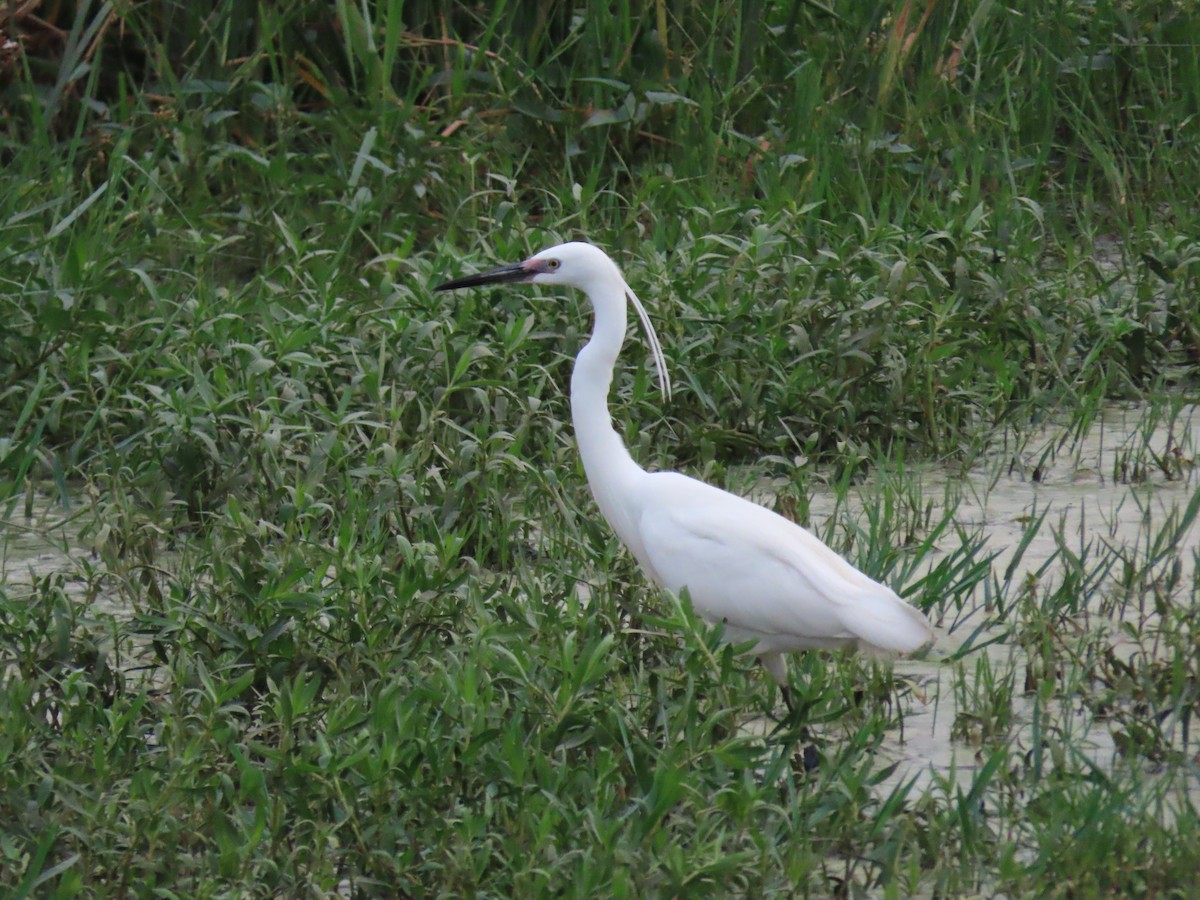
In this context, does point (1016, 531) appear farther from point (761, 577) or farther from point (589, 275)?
point (589, 275)

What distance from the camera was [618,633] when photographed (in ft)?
10.7

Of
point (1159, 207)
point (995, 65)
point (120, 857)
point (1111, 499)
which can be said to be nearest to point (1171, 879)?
point (120, 857)

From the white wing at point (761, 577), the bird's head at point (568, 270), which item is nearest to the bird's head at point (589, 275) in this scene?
the bird's head at point (568, 270)

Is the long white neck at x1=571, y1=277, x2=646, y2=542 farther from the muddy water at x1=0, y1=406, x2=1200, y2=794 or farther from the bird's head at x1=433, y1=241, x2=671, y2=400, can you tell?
the muddy water at x1=0, y1=406, x2=1200, y2=794

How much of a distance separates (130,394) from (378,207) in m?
1.43

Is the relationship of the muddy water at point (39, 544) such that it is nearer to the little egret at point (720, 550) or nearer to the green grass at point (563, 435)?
the green grass at point (563, 435)

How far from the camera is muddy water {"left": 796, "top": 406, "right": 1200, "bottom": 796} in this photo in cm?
318

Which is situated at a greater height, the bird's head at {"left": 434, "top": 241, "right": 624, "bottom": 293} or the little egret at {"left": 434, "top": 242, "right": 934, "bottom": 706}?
the bird's head at {"left": 434, "top": 241, "right": 624, "bottom": 293}

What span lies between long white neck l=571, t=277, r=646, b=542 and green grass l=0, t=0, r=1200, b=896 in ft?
0.59

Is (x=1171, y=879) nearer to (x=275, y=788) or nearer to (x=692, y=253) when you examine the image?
(x=275, y=788)

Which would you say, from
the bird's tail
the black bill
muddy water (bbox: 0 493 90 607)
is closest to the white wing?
the bird's tail

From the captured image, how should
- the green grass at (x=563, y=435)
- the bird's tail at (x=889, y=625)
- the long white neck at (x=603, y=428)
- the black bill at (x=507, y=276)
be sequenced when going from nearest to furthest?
1. the green grass at (x=563, y=435)
2. the bird's tail at (x=889, y=625)
3. the long white neck at (x=603, y=428)
4. the black bill at (x=507, y=276)

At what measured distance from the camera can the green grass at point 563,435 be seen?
2688mm

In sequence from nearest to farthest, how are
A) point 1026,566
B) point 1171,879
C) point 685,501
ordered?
point 1171,879
point 685,501
point 1026,566
